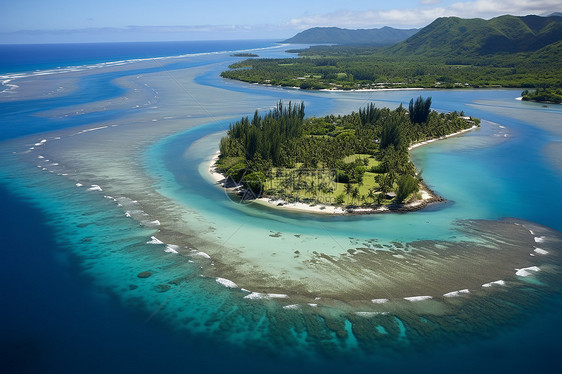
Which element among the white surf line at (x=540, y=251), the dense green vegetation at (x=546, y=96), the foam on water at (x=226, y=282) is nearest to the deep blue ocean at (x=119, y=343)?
the foam on water at (x=226, y=282)

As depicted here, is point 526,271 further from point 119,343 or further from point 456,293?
→ point 119,343

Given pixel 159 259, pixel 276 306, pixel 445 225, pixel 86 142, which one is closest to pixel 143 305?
pixel 159 259

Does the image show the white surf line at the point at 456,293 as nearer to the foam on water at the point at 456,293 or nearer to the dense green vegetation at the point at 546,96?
the foam on water at the point at 456,293

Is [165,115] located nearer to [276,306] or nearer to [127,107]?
[127,107]

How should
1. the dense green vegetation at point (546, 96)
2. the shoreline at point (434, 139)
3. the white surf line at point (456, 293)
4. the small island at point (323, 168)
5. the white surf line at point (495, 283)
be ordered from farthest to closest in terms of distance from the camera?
the dense green vegetation at point (546, 96), the shoreline at point (434, 139), the small island at point (323, 168), the white surf line at point (495, 283), the white surf line at point (456, 293)

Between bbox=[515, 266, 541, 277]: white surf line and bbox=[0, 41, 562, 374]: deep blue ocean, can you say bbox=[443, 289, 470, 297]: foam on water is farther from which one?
bbox=[515, 266, 541, 277]: white surf line

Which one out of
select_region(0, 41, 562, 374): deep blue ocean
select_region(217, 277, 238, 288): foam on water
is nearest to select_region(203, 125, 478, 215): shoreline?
select_region(217, 277, 238, 288): foam on water
